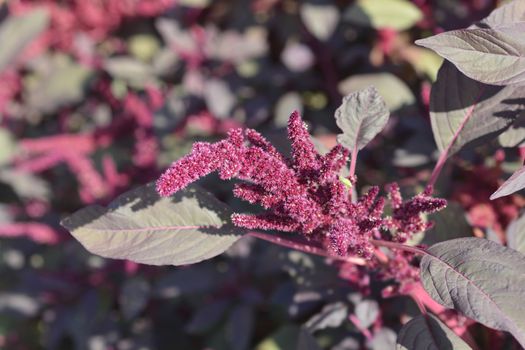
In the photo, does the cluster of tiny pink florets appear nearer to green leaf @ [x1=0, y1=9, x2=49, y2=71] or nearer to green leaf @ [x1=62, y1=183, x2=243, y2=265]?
green leaf @ [x1=62, y1=183, x2=243, y2=265]

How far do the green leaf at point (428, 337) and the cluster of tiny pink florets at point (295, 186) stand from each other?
15cm

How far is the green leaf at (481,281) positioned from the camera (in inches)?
25.9

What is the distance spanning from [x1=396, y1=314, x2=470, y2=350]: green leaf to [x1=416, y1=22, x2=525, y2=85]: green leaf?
0.38 meters

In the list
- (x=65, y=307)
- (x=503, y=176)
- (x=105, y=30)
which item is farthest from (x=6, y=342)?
(x=503, y=176)

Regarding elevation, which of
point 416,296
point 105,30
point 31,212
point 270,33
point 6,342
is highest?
point 105,30

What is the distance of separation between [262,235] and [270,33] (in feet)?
3.82

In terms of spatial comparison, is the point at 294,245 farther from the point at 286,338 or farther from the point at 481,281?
the point at 286,338

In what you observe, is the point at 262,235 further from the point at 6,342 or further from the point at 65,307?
the point at 6,342

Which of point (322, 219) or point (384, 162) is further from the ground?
point (384, 162)

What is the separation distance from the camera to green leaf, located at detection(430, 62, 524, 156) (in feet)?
2.95

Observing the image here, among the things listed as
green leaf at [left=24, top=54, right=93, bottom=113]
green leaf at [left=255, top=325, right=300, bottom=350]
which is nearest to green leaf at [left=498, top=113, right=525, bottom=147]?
green leaf at [left=255, top=325, right=300, bottom=350]

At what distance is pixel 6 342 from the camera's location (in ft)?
6.07

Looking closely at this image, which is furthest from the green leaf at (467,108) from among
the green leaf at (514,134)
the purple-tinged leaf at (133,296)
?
the purple-tinged leaf at (133,296)

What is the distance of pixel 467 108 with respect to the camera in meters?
0.94
